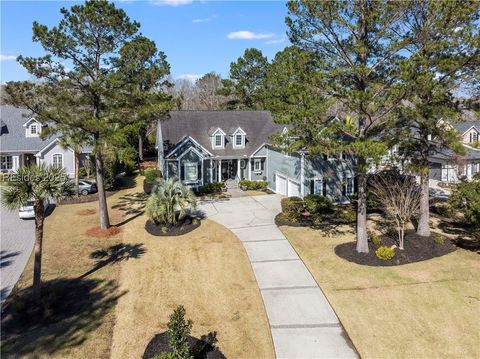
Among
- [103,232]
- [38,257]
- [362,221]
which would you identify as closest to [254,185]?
[103,232]

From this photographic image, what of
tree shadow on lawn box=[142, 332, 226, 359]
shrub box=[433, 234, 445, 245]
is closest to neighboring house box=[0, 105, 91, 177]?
tree shadow on lawn box=[142, 332, 226, 359]

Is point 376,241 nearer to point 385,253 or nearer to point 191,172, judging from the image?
point 385,253

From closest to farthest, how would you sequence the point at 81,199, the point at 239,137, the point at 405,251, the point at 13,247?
1. the point at 405,251
2. the point at 13,247
3. the point at 81,199
4. the point at 239,137

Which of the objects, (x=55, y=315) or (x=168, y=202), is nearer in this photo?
(x=55, y=315)

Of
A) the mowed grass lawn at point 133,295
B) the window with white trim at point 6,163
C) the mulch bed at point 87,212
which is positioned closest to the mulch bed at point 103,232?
the mowed grass lawn at point 133,295

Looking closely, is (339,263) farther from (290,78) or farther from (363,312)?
(290,78)

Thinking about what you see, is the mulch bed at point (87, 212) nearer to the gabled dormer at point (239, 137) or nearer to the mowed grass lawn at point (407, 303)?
the gabled dormer at point (239, 137)

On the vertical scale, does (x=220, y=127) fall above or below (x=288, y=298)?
above

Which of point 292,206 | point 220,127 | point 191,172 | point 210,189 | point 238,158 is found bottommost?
point 292,206

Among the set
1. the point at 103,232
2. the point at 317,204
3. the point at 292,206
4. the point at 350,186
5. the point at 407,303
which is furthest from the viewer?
the point at 350,186
